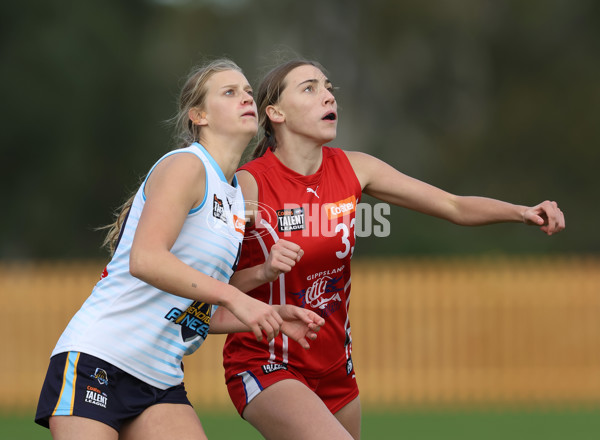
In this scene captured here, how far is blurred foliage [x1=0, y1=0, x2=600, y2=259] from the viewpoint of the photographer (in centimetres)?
2153

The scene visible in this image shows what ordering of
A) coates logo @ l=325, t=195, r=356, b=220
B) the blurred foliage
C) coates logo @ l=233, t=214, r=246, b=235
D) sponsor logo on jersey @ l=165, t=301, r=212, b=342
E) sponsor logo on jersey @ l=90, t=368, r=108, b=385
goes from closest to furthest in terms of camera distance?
sponsor logo on jersey @ l=90, t=368, r=108, b=385 → sponsor logo on jersey @ l=165, t=301, r=212, b=342 → coates logo @ l=233, t=214, r=246, b=235 → coates logo @ l=325, t=195, r=356, b=220 → the blurred foliage

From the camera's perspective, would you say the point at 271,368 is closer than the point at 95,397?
No

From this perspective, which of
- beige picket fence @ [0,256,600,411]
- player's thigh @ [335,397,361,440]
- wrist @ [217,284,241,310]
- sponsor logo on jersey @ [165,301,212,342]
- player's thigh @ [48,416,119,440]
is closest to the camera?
wrist @ [217,284,241,310]

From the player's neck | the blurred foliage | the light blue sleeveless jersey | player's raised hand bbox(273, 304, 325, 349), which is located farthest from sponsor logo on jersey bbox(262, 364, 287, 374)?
the blurred foliage

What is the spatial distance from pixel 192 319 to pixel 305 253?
81 centimetres

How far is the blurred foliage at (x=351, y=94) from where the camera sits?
70.6 ft

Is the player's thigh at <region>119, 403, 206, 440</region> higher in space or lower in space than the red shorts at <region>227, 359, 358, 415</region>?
lower

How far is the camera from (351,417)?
15.6 feet

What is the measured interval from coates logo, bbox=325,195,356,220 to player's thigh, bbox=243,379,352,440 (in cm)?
88

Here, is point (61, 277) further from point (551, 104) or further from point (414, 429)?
point (551, 104)

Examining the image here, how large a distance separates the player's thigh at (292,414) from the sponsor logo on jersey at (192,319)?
0.55 meters

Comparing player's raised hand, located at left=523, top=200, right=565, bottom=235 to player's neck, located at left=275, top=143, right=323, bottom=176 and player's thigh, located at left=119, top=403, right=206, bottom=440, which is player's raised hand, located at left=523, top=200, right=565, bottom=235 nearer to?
player's neck, located at left=275, top=143, right=323, bottom=176

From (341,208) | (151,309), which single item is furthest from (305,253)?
(151,309)

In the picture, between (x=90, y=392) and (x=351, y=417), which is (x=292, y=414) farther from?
(x=90, y=392)
